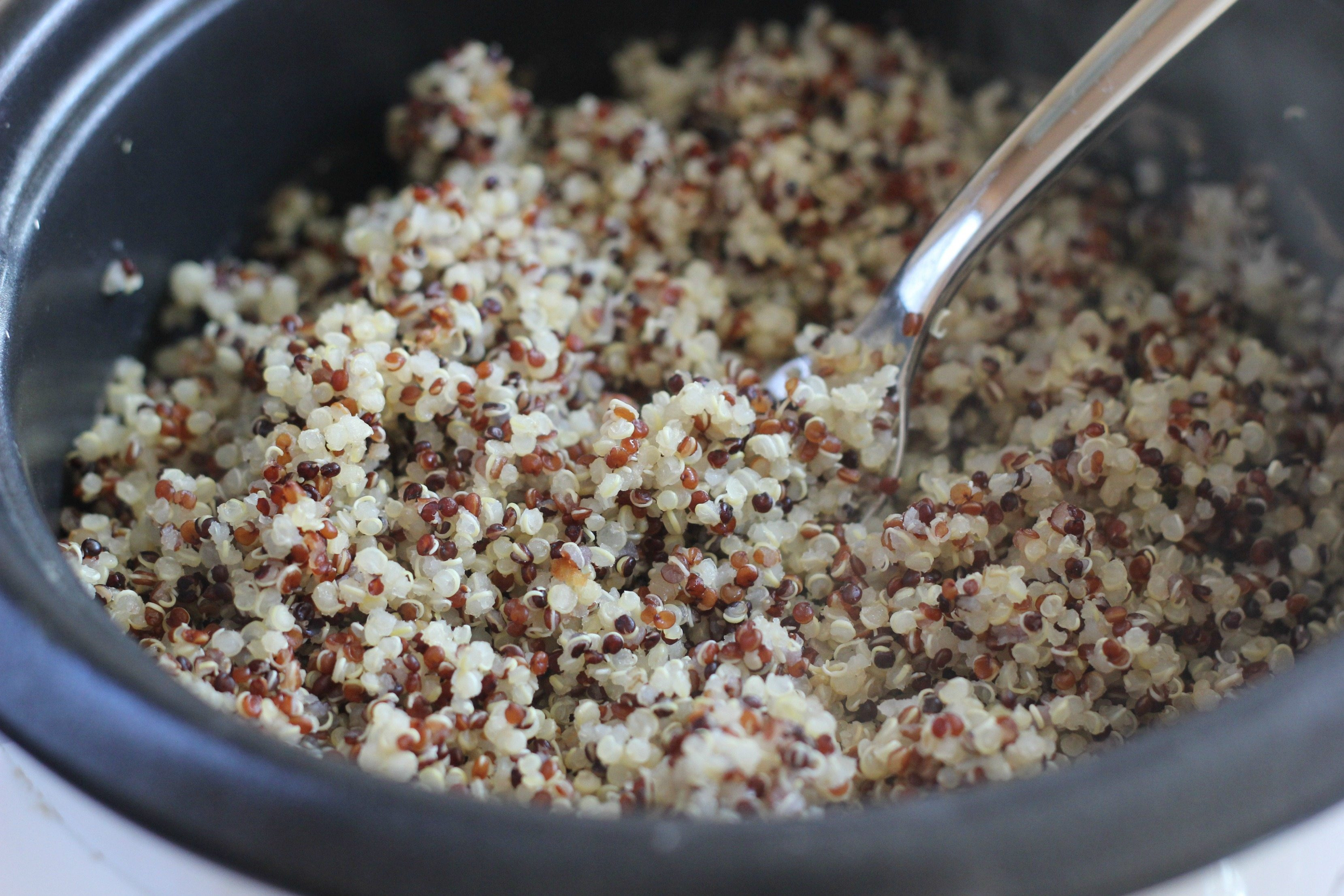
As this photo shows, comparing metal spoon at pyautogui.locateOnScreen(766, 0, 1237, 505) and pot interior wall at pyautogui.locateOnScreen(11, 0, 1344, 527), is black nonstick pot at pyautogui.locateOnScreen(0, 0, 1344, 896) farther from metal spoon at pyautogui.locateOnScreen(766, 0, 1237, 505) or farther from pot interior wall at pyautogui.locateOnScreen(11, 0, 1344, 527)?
metal spoon at pyautogui.locateOnScreen(766, 0, 1237, 505)

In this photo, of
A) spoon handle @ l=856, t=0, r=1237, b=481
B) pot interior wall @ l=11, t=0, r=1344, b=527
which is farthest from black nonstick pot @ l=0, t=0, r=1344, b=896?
spoon handle @ l=856, t=0, r=1237, b=481

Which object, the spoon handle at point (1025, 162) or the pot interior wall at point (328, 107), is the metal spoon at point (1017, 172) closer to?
the spoon handle at point (1025, 162)

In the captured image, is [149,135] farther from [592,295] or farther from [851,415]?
[851,415]

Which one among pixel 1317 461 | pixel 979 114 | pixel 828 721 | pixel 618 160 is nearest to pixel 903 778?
pixel 828 721

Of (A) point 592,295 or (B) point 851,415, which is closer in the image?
(B) point 851,415

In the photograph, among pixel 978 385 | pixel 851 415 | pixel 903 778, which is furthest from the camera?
pixel 978 385

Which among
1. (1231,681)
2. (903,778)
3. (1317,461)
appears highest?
(1317,461)
